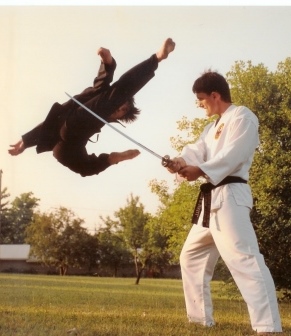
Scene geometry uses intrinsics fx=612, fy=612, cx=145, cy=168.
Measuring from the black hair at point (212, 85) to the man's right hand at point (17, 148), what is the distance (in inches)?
43.3

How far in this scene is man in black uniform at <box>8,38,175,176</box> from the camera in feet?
11.7

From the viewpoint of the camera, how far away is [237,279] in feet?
9.87

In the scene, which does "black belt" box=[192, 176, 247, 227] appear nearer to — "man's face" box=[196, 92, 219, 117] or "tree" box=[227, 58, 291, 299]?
"man's face" box=[196, 92, 219, 117]

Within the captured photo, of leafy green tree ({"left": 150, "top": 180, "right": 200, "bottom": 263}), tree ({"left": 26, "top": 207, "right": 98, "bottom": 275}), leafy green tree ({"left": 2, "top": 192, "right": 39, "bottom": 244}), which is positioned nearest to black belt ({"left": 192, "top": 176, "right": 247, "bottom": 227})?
tree ({"left": 26, "top": 207, "right": 98, "bottom": 275})

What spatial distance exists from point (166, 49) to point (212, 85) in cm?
44

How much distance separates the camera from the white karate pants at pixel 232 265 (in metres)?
2.92

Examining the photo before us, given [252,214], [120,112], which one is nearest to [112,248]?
[120,112]

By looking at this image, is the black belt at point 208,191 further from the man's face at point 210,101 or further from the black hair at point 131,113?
the black hair at point 131,113

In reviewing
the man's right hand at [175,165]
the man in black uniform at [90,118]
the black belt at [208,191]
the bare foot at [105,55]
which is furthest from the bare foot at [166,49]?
the black belt at [208,191]

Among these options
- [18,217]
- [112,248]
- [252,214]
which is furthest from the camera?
[252,214]

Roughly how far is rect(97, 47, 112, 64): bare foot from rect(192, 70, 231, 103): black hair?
0.56 metres

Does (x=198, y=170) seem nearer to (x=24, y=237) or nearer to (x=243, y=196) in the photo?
(x=243, y=196)

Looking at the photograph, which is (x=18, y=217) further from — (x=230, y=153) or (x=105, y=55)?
(x=230, y=153)

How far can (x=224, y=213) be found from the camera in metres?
3.08
